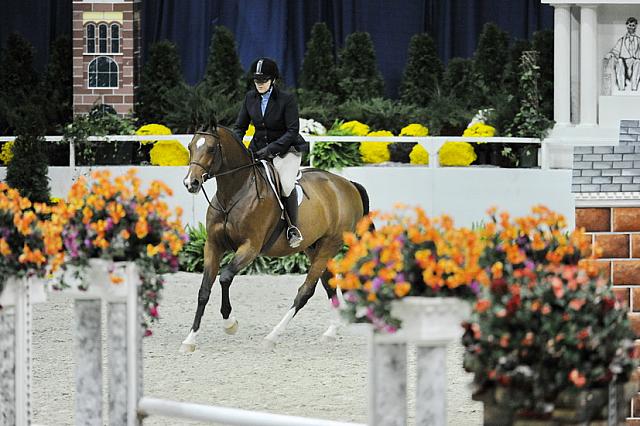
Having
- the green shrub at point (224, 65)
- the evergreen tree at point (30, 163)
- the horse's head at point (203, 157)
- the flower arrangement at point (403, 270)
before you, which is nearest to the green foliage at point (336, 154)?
the evergreen tree at point (30, 163)

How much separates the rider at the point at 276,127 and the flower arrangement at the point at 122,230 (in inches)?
178

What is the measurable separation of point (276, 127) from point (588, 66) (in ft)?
19.3

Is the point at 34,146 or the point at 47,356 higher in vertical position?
the point at 34,146

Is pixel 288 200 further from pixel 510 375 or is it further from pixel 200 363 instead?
pixel 510 375

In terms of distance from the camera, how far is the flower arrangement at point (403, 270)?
3.51 metres

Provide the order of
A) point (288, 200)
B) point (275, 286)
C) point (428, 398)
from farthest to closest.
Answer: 1. point (275, 286)
2. point (288, 200)
3. point (428, 398)

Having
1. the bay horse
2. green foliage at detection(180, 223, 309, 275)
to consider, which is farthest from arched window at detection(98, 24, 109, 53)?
the bay horse

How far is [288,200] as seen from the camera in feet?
30.8

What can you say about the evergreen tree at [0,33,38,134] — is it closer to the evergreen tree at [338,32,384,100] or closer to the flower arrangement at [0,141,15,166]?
the flower arrangement at [0,141,15,166]

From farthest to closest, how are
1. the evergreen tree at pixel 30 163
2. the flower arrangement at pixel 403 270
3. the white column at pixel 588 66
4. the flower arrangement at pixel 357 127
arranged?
the flower arrangement at pixel 357 127 → the white column at pixel 588 66 → the evergreen tree at pixel 30 163 → the flower arrangement at pixel 403 270

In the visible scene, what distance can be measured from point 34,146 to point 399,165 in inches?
153

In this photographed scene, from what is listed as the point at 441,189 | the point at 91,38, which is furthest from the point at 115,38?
the point at 441,189

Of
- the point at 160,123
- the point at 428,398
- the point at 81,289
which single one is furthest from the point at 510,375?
the point at 160,123

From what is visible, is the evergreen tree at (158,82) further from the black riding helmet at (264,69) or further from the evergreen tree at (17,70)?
the black riding helmet at (264,69)
